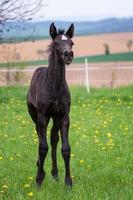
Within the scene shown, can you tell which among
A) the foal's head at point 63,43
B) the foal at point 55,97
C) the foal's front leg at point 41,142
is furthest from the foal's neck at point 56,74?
the foal's front leg at point 41,142

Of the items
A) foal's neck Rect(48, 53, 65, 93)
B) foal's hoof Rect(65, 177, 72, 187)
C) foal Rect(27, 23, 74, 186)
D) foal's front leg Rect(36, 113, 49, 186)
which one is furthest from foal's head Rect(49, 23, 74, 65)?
foal's hoof Rect(65, 177, 72, 187)

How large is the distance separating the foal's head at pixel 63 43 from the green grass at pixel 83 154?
194 centimetres

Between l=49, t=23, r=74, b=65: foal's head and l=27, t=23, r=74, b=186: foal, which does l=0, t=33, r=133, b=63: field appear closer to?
l=27, t=23, r=74, b=186: foal

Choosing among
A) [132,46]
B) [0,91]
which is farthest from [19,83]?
[132,46]

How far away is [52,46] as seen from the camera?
805cm

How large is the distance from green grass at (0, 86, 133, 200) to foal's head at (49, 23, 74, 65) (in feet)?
6.36

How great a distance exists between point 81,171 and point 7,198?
6.71 feet

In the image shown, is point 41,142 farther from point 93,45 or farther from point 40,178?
point 93,45

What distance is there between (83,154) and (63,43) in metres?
3.90

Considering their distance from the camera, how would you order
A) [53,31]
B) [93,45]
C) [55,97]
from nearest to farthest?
[53,31]
[55,97]
[93,45]

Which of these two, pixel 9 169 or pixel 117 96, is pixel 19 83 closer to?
pixel 117 96

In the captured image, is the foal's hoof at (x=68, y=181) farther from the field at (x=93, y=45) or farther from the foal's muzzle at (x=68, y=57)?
the field at (x=93, y=45)

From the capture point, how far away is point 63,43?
25.2ft

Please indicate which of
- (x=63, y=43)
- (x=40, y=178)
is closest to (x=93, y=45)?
(x=40, y=178)
